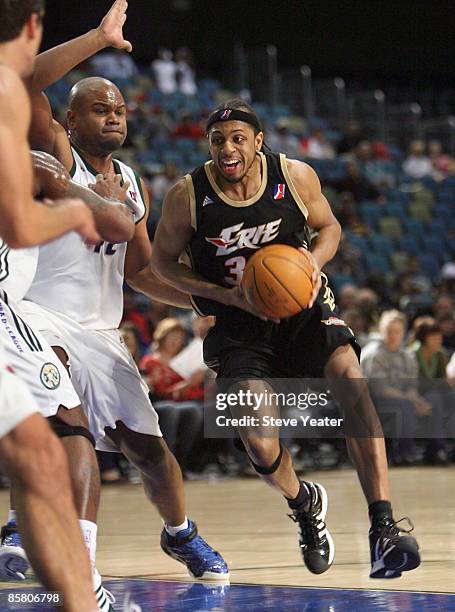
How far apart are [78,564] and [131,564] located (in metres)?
2.62

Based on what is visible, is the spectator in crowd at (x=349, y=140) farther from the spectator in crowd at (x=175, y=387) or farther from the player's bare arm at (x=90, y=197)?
the player's bare arm at (x=90, y=197)

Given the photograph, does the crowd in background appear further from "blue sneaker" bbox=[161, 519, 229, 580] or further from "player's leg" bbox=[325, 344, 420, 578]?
"player's leg" bbox=[325, 344, 420, 578]

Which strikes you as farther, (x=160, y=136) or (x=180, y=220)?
(x=160, y=136)

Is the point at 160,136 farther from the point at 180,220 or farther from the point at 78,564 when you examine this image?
the point at 78,564

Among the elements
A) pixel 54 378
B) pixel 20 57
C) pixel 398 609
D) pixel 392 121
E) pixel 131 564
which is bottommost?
pixel 398 609

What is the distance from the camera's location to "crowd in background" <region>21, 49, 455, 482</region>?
10461mm

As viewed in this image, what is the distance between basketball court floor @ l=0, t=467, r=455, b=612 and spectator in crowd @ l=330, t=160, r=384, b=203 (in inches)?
306

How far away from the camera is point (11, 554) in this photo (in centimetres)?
489

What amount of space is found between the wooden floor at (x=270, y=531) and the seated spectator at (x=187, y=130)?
657cm

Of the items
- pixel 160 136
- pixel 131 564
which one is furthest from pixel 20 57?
pixel 160 136

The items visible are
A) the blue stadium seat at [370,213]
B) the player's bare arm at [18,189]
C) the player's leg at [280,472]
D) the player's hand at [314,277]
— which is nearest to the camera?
the player's bare arm at [18,189]

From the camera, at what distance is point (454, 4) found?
939 inches

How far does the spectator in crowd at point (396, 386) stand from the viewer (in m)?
11.0

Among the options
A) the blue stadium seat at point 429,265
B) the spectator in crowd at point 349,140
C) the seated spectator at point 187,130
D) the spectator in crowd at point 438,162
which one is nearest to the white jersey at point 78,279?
the seated spectator at point 187,130
